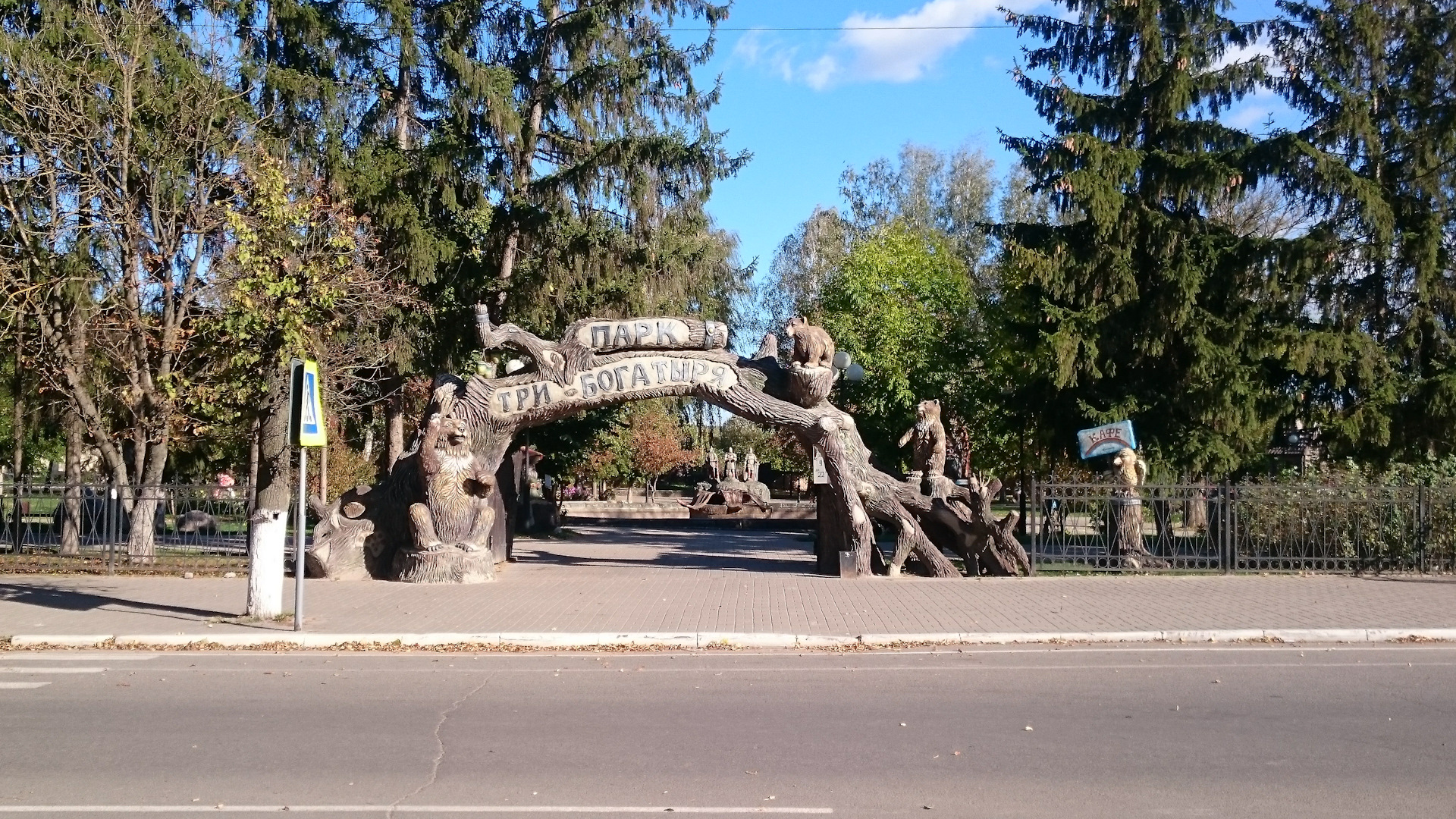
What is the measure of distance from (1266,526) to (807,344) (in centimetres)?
792

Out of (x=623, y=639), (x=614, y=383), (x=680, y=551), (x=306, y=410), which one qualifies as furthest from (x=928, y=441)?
(x=306, y=410)

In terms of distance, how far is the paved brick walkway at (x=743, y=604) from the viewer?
11.9 m

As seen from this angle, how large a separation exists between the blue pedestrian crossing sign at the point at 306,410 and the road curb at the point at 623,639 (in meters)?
2.04

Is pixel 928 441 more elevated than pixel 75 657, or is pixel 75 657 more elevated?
pixel 928 441

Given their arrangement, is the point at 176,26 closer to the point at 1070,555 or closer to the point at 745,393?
the point at 745,393

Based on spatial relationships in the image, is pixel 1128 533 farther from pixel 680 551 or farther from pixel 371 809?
pixel 371 809

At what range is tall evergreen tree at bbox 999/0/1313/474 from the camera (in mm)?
20906

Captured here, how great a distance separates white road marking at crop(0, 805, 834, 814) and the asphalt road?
2 centimetres

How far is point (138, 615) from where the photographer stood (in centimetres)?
1239

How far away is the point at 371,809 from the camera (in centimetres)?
575

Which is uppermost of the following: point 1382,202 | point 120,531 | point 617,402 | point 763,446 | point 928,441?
point 1382,202

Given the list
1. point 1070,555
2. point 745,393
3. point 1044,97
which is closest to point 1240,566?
point 1070,555

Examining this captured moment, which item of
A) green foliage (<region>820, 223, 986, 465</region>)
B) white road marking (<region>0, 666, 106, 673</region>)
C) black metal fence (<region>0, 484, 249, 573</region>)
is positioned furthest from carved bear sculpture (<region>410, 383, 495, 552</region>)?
green foliage (<region>820, 223, 986, 465</region>)

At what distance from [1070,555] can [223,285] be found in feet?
46.2
